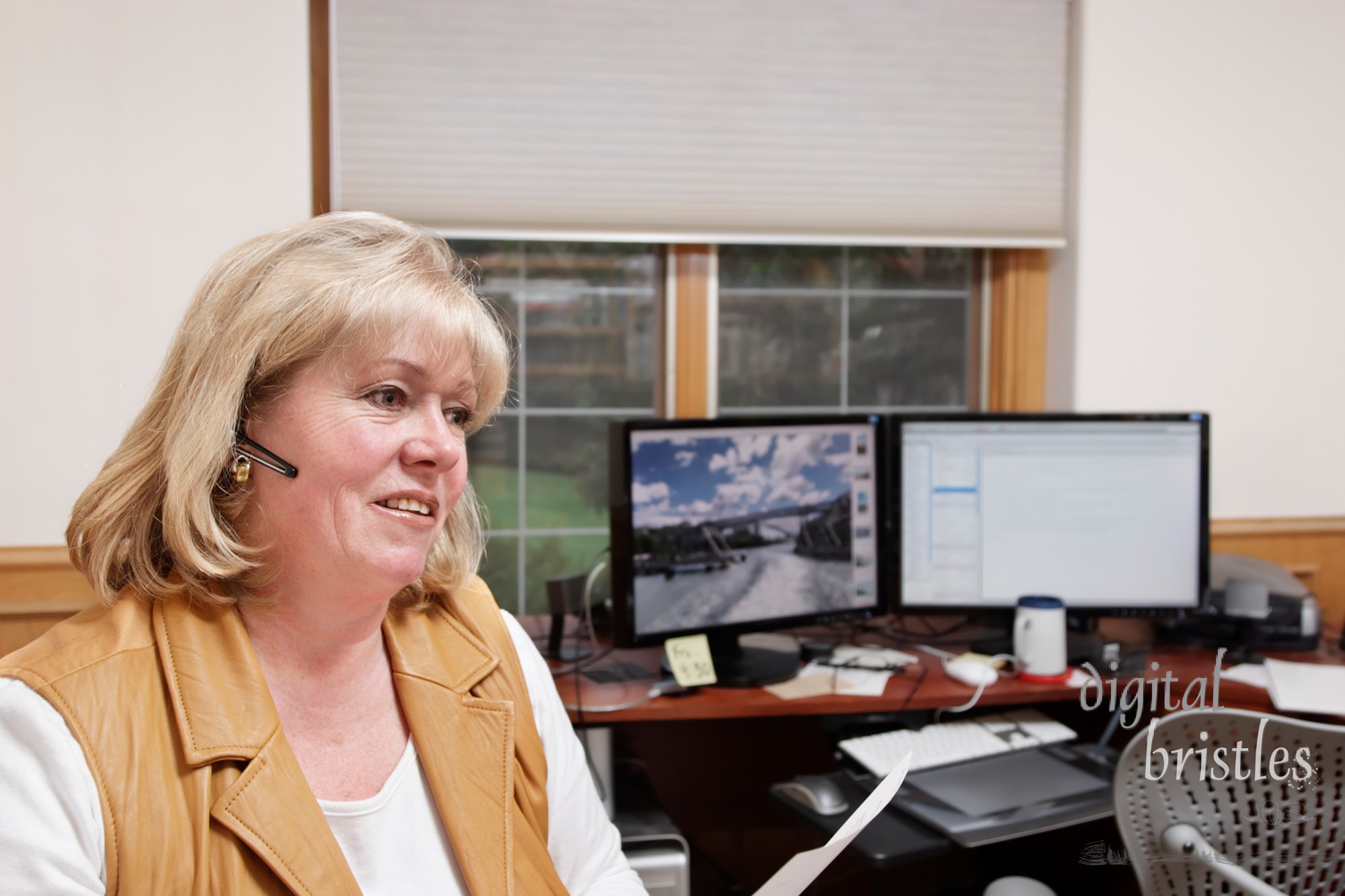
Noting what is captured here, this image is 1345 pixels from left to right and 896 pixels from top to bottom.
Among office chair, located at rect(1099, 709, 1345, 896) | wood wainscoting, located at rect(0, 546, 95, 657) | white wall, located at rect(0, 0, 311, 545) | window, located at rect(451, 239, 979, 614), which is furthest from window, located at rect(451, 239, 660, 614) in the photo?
office chair, located at rect(1099, 709, 1345, 896)

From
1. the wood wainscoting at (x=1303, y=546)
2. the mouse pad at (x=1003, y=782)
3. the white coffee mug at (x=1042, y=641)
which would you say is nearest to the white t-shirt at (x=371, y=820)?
the mouse pad at (x=1003, y=782)

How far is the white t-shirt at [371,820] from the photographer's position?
0.76 m

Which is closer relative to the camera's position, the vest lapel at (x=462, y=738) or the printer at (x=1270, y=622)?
the vest lapel at (x=462, y=738)

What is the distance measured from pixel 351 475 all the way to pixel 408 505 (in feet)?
0.24

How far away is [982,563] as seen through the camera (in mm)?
1957

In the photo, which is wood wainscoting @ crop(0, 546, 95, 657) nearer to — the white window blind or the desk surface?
the white window blind

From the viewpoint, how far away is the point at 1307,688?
1718 mm

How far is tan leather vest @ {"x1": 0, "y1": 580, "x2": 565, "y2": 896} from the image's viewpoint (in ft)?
2.65

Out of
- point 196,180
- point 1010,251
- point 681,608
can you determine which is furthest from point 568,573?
point 1010,251

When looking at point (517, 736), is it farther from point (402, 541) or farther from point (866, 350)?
point (866, 350)

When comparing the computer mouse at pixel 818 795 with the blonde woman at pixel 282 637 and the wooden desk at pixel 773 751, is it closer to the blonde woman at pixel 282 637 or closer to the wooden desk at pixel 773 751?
the wooden desk at pixel 773 751

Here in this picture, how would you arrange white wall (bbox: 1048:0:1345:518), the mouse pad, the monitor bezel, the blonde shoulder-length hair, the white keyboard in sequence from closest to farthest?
the blonde shoulder-length hair, the mouse pad, the white keyboard, the monitor bezel, white wall (bbox: 1048:0:1345:518)

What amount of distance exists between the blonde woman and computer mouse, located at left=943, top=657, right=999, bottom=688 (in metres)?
0.96

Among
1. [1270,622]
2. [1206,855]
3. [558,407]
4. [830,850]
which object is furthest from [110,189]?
[1270,622]
